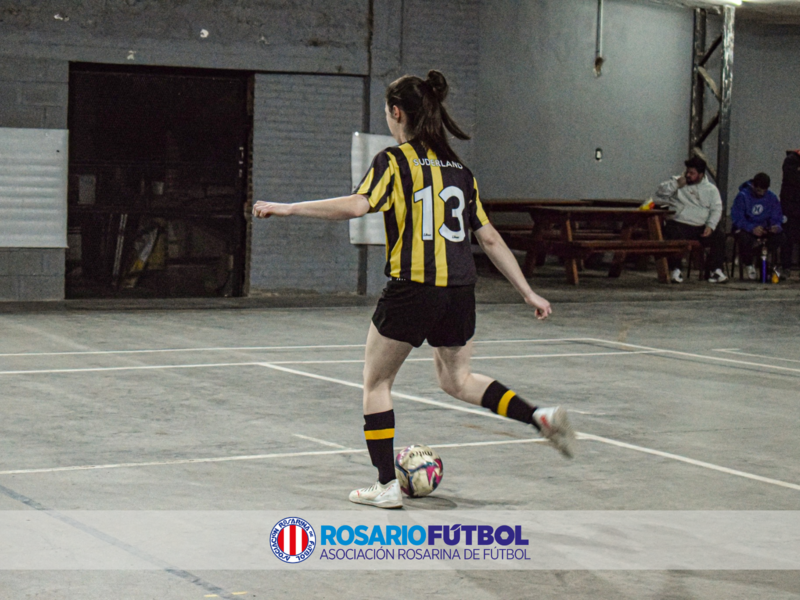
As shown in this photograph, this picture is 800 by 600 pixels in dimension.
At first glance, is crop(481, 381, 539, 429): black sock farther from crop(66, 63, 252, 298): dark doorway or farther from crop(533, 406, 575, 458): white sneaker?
crop(66, 63, 252, 298): dark doorway

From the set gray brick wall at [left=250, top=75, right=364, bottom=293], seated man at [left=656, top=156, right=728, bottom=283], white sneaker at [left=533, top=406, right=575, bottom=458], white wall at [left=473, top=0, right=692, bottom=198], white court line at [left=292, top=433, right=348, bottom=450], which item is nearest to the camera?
white sneaker at [left=533, top=406, right=575, bottom=458]

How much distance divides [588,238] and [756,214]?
2.61 m

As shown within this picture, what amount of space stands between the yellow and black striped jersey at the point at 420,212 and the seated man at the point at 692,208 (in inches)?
548

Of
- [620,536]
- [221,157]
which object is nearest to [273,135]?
[221,157]

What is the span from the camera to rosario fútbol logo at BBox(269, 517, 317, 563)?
15.5ft

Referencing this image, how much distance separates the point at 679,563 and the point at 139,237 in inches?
454

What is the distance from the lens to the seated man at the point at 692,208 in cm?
1878

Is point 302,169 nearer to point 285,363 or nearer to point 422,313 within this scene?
point 285,363

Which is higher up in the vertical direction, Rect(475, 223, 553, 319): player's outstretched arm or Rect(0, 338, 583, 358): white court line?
Rect(475, 223, 553, 319): player's outstretched arm

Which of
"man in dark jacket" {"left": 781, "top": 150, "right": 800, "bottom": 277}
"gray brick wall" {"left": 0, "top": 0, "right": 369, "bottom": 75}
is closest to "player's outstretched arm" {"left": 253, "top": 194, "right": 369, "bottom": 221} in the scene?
"gray brick wall" {"left": 0, "top": 0, "right": 369, "bottom": 75}

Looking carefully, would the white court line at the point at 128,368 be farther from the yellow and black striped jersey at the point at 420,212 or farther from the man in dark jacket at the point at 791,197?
the man in dark jacket at the point at 791,197

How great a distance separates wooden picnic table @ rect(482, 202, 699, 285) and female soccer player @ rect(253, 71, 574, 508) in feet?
40.8

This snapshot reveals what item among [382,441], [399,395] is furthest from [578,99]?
[382,441]

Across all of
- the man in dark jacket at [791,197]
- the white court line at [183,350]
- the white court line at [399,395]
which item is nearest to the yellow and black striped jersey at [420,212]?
the white court line at [399,395]
